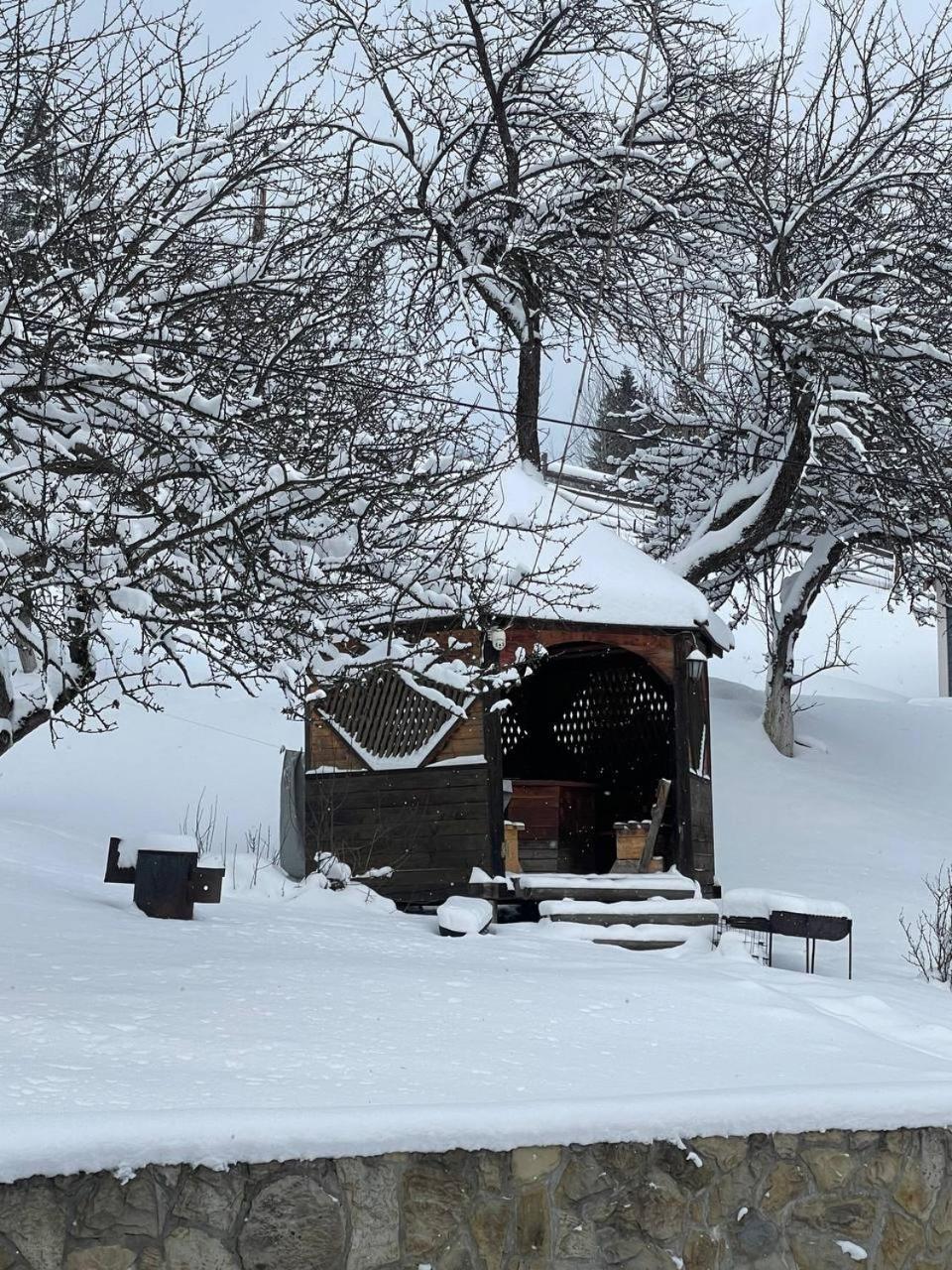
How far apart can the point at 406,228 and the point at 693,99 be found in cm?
357

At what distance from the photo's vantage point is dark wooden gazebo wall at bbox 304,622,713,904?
11.2m

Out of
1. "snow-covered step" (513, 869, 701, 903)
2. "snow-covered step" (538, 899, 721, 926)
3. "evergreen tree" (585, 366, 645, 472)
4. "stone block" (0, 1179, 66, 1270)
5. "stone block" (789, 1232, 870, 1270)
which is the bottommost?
"stone block" (789, 1232, 870, 1270)

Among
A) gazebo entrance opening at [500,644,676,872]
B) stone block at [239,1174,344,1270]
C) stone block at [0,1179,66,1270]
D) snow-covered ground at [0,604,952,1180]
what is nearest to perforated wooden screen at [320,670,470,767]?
snow-covered ground at [0,604,952,1180]

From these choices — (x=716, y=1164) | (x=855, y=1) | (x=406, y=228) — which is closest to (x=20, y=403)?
(x=716, y=1164)

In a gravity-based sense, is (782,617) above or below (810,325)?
below

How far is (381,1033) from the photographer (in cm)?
579

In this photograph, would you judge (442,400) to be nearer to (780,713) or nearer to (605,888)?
(605,888)

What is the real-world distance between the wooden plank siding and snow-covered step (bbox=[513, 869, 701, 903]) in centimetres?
39

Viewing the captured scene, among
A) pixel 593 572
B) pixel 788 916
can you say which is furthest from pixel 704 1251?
pixel 593 572

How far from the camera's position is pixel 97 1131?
13.5ft

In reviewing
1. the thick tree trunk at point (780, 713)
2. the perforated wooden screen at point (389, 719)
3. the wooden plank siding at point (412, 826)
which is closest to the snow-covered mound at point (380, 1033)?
the wooden plank siding at point (412, 826)

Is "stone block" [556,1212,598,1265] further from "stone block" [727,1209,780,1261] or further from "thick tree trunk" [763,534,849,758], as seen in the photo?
"thick tree trunk" [763,534,849,758]

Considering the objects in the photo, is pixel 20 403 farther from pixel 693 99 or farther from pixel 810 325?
pixel 693 99

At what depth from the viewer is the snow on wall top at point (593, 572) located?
11.3 meters
